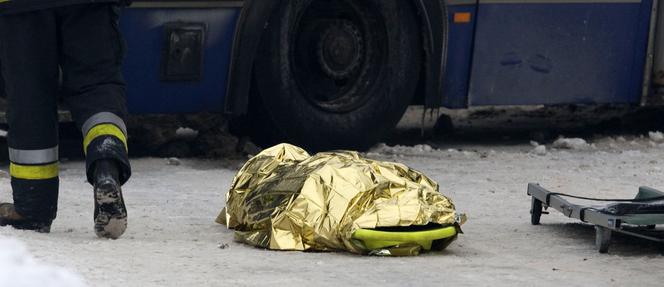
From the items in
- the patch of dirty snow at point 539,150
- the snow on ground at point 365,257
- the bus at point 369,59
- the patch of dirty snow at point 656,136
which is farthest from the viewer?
the patch of dirty snow at point 656,136

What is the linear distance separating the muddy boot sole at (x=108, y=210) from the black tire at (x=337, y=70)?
10.1ft

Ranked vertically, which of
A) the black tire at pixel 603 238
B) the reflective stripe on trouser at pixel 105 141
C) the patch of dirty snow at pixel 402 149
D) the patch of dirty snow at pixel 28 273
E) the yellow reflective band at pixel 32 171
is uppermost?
the reflective stripe on trouser at pixel 105 141

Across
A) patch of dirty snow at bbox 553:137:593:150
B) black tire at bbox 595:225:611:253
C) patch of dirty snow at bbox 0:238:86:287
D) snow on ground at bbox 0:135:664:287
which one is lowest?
patch of dirty snow at bbox 553:137:593:150

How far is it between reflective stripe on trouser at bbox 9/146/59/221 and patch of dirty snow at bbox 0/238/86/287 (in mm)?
978

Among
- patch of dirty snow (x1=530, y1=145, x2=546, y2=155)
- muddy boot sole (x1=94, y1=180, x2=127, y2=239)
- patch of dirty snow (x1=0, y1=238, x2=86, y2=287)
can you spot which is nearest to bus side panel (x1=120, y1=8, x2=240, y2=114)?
patch of dirty snow (x1=530, y1=145, x2=546, y2=155)

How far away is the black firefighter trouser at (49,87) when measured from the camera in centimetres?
656

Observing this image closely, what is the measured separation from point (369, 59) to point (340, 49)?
0.26 metres

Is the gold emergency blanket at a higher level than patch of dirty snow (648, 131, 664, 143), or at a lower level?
higher

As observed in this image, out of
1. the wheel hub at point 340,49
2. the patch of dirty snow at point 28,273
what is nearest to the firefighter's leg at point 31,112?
the patch of dirty snow at point 28,273

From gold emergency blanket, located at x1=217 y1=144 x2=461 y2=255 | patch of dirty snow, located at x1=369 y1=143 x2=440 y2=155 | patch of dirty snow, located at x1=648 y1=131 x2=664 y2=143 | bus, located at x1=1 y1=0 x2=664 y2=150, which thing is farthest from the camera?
patch of dirty snow, located at x1=648 y1=131 x2=664 y2=143

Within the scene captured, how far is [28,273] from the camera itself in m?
5.25

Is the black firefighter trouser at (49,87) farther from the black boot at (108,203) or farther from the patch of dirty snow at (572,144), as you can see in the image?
the patch of dirty snow at (572,144)

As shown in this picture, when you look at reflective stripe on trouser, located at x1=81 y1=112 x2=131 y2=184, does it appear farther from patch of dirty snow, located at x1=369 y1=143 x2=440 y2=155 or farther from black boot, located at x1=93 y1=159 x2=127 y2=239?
patch of dirty snow, located at x1=369 y1=143 x2=440 y2=155

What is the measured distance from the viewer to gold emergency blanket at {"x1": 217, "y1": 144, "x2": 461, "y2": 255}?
6.42 metres
